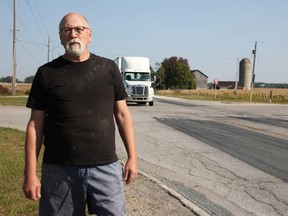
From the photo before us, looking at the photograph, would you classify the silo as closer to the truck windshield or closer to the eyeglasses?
the truck windshield

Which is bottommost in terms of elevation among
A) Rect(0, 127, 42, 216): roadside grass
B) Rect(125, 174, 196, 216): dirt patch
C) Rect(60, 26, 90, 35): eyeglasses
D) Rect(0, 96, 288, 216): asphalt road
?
Rect(0, 96, 288, 216): asphalt road

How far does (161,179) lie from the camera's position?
277 inches

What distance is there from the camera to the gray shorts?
2.92 m

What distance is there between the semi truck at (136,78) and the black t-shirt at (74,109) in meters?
26.7

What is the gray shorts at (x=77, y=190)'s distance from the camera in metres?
2.92

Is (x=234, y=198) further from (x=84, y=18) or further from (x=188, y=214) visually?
(x=84, y=18)

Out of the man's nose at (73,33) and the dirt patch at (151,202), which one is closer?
the man's nose at (73,33)

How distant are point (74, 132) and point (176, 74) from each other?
110m

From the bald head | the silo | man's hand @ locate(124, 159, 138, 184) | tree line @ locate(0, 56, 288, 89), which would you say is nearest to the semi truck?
man's hand @ locate(124, 159, 138, 184)

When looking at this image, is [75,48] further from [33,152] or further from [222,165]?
[222,165]

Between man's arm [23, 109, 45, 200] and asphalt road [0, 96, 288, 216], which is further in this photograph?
asphalt road [0, 96, 288, 216]

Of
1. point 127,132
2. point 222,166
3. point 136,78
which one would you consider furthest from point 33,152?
point 136,78

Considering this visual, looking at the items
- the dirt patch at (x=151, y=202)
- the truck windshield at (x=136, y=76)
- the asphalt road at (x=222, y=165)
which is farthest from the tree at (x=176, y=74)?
the dirt patch at (x=151, y=202)

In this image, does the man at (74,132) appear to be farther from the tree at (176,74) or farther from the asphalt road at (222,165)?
the tree at (176,74)
